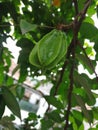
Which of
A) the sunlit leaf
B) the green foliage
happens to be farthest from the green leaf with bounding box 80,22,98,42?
the sunlit leaf

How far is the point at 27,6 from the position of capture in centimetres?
131

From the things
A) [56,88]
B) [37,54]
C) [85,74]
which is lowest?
[37,54]

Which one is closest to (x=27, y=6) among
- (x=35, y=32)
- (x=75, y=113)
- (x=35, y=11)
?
(x=35, y=11)

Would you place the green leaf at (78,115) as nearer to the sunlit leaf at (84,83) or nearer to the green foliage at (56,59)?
the green foliage at (56,59)

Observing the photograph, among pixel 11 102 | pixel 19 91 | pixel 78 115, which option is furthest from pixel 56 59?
pixel 19 91

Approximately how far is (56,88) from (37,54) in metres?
0.35

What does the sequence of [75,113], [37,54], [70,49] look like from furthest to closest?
[75,113] → [70,49] → [37,54]

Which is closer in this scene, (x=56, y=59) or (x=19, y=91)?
(x=56, y=59)

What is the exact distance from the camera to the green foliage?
83 centimetres

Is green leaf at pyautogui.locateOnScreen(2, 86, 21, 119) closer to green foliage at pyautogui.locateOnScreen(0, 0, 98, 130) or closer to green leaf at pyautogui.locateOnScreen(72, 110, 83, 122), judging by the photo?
green foliage at pyautogui.locateOnScreen(0, 0, 98, 130)

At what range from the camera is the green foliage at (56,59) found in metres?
0.83

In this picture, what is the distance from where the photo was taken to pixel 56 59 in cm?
78

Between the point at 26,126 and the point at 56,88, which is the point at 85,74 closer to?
the point at 56,88

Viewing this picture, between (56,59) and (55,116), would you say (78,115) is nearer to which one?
(55,116)
